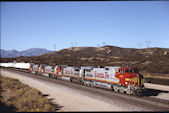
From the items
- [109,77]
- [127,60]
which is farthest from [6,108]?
[127,60]

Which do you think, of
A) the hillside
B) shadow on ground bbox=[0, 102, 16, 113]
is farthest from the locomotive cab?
the hillside

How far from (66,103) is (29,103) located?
392 cm

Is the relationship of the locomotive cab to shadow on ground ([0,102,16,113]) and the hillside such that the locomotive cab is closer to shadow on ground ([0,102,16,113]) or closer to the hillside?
shadow on ground ([0,102,16,113])

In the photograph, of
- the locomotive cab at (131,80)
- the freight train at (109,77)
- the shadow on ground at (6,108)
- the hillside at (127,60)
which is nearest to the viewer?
the shadow on ground at (6,108)

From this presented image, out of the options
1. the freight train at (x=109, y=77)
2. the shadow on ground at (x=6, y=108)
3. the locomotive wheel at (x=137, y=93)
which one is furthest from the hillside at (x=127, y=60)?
the shadow on ground at (x=6, y=108)

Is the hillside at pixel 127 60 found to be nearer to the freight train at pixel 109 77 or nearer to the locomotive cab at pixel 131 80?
the freight train at pixel 109 77

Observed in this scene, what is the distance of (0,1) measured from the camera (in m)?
7.02

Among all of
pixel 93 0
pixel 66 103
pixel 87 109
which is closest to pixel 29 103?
pixel 66 103

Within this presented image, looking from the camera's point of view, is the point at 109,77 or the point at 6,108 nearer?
the point at 6,108

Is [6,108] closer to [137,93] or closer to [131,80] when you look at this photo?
[131,80]

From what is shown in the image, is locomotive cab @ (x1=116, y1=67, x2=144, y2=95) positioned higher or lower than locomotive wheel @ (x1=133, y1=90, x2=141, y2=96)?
higher

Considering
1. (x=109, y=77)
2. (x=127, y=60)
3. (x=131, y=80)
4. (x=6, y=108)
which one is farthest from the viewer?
(x=127, y=60)

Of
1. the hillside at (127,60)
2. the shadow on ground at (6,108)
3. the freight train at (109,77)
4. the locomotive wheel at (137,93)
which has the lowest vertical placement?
the shadow on ground at (6,108)

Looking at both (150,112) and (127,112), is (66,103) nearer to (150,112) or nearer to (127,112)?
(127,112)
